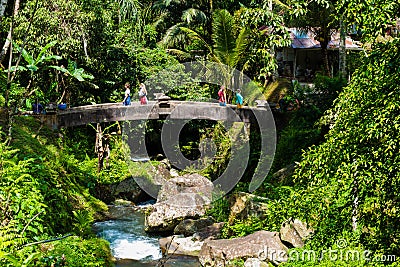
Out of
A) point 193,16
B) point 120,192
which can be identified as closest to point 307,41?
point 193,16

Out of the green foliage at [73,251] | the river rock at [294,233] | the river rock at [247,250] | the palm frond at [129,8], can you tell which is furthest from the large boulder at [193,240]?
the palm frond at [129,8]

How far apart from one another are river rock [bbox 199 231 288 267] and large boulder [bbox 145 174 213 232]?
12.0 feet

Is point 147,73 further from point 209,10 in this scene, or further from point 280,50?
point 280,50

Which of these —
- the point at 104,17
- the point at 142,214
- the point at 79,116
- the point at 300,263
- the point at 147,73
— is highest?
the point at 104,17

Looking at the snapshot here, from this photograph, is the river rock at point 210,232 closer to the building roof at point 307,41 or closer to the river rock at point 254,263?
the river rock at point 254,263

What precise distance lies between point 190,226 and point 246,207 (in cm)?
190

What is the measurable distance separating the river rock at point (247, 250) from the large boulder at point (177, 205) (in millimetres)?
3654

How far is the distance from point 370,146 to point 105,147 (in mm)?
15268

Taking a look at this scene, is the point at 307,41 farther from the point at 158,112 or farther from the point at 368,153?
the point at 368,153

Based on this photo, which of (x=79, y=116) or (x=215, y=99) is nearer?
(x=79, y=116)

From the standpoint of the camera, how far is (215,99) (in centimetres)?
1967

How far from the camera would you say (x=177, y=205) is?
14.1 meters

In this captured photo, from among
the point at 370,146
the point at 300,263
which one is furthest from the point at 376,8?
the point at 300,263

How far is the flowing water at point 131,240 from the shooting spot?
1172 centimetres
